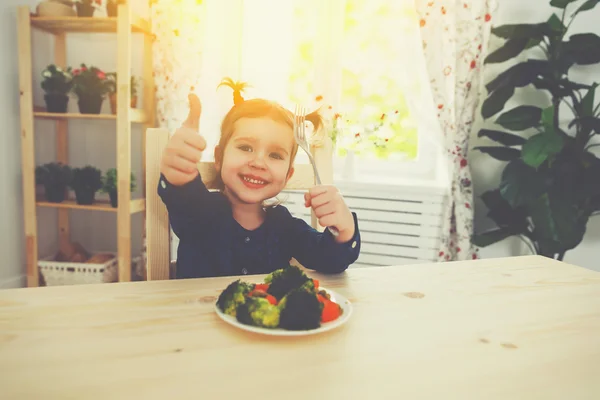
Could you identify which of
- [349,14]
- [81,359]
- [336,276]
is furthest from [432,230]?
[81,359]

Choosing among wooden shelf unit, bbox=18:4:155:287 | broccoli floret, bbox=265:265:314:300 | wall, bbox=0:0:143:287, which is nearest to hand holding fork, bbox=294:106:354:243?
broccoli floret, bbox=265:265:314:300

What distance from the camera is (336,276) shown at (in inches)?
39.0

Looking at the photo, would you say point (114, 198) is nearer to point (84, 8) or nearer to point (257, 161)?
point (84, 8)

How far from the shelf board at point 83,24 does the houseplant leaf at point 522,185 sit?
1.95m

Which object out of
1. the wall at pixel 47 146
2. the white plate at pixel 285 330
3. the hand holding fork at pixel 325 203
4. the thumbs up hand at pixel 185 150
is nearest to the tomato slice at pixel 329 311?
the white plate at pixel 285 330

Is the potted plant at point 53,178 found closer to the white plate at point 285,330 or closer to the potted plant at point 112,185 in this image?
the potted plant at point 112,185

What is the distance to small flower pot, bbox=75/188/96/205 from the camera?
2490mm

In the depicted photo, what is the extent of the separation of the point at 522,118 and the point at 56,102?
2.29 m

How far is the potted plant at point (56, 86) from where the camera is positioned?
2.39 m

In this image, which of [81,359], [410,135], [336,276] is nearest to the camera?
[81,359]

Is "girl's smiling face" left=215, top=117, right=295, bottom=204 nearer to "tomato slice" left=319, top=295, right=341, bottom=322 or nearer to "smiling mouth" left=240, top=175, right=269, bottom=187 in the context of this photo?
"smiling mouth" left=240, top=175, right=269, bottom=187

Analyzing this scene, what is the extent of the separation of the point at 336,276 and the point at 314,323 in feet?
1.11

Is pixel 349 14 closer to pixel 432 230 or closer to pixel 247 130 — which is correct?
pixel 432 230

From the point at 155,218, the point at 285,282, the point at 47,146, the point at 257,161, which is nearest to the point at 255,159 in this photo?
the point at 257,161
